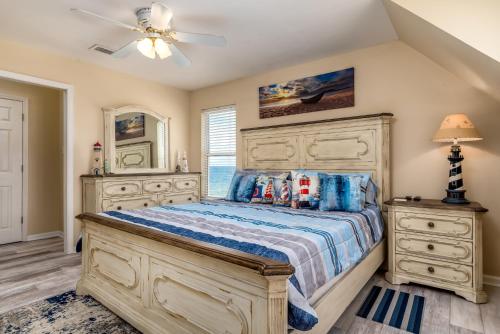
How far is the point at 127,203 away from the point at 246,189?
1.67 metres

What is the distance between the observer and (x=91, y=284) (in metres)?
2.32

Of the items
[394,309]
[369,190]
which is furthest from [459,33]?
[394,309]

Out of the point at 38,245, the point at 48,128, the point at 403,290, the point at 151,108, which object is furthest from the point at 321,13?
the point at 38,245

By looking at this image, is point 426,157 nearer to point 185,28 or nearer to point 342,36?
point 342,36

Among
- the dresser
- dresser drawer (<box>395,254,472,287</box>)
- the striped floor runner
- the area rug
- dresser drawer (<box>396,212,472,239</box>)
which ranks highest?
the dresser

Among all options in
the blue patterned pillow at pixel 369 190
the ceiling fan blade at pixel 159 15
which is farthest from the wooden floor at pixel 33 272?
the blue patterned pillow at pixel 369 190

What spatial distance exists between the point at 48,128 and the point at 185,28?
3.21 metres

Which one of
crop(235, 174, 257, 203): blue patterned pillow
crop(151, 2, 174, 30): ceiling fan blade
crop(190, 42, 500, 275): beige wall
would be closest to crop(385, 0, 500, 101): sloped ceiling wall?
crop(190, 42, 500, 275): beige wall

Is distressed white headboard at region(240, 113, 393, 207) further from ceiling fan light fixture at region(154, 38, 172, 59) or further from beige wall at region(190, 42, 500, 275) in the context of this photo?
ceiling fan light fixture at region(154, 38, 172, 59)

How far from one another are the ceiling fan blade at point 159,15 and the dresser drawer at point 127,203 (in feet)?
7.40

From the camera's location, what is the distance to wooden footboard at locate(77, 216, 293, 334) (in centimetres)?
122

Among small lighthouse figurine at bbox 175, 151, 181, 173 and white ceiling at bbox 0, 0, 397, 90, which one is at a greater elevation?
white ceiling at bbox 0, 0, 397, 90

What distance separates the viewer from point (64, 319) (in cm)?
204

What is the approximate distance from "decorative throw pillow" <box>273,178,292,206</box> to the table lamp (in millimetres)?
1443
